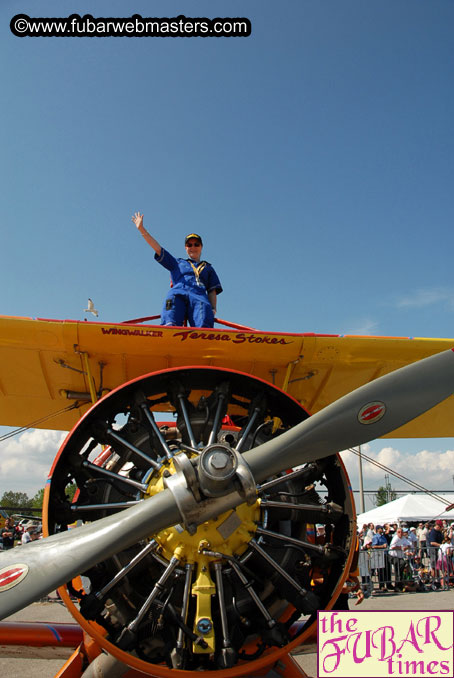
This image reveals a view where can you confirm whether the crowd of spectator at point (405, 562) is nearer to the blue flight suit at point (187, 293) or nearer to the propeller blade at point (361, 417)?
the blue flight suit at point (187, 293)

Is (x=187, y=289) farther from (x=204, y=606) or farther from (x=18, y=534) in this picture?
(x=18, y=534)

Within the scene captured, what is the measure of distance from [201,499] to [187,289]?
2.54 metres

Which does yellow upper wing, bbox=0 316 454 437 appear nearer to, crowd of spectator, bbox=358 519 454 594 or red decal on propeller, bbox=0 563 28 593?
red decal on propeller, bbox=0 563 28 593

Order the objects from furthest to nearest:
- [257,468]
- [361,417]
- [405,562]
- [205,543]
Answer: [405,562] < [205,543] < [361,417] < [257,468]

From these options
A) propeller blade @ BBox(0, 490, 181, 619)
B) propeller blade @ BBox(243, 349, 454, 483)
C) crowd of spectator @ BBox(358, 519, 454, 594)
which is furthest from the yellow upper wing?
crowd of spectator @ BBox(358, 519, 454, 594)

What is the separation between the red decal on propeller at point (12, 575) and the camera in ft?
7.18

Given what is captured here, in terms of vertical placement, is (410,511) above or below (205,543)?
below

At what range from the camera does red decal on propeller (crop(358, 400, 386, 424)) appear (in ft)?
8.30

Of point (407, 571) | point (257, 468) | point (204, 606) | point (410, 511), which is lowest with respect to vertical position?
point (407, 571)

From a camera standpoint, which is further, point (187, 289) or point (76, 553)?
point (187, 289)

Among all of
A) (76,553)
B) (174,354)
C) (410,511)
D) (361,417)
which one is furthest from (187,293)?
(410,511)

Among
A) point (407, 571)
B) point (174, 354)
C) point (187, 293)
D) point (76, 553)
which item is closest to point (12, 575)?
point (76, 553)

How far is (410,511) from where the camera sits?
66.6 ft

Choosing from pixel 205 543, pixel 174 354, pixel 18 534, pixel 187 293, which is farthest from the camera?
pixel 18 534
